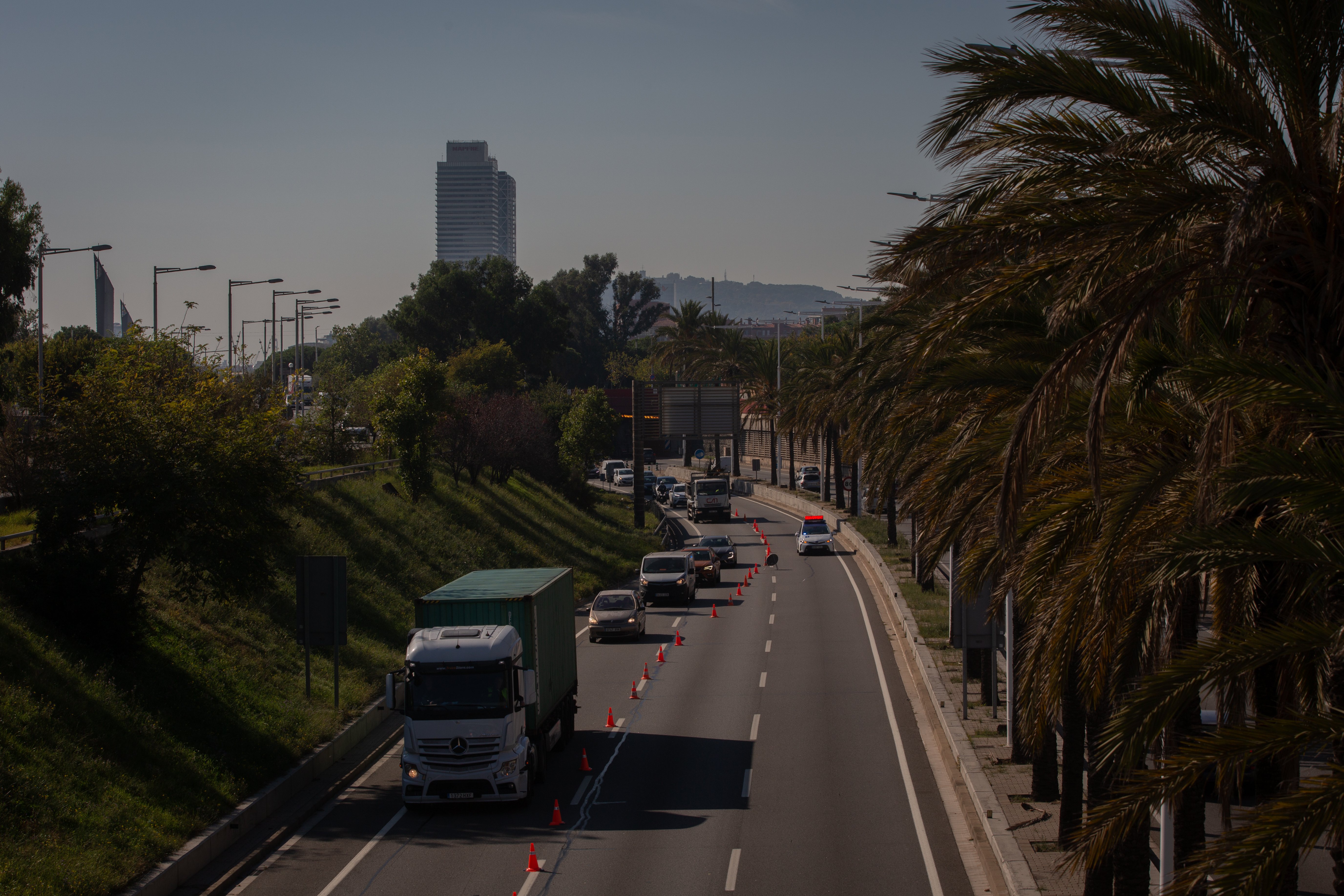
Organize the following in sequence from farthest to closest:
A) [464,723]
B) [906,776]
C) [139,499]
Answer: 1. [906,776]
2. [139,499]
3. [464,723]

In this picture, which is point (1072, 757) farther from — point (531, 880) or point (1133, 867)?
point (531, 880)

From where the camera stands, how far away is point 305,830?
16500 millimetres

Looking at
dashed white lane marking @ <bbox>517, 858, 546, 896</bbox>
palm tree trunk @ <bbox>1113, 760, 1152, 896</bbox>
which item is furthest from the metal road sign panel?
palm tree trunk @ <bbox>1113, 760, 1152, 896</bbox>

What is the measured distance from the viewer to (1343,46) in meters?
8.23

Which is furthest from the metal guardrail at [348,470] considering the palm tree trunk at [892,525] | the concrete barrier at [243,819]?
the palm tree trunk at [892,525]

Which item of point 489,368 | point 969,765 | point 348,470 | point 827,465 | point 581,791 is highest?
point 489,368

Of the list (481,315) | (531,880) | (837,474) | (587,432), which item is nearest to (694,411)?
(587,432)

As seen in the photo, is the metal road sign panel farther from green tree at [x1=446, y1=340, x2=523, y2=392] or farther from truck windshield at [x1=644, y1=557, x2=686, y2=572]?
truck windshield at [x1=644, y1=557, x2=686, y2=572]

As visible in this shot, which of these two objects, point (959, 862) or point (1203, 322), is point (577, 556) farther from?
point (1203, 322)

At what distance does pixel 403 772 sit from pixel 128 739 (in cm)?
394

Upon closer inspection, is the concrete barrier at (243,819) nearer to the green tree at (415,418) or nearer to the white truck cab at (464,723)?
the white truck cab at (464,723)

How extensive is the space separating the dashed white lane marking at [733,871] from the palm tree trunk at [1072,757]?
3941mm

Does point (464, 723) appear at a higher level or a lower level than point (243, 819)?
higher

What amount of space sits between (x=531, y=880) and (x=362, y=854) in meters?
2.68
